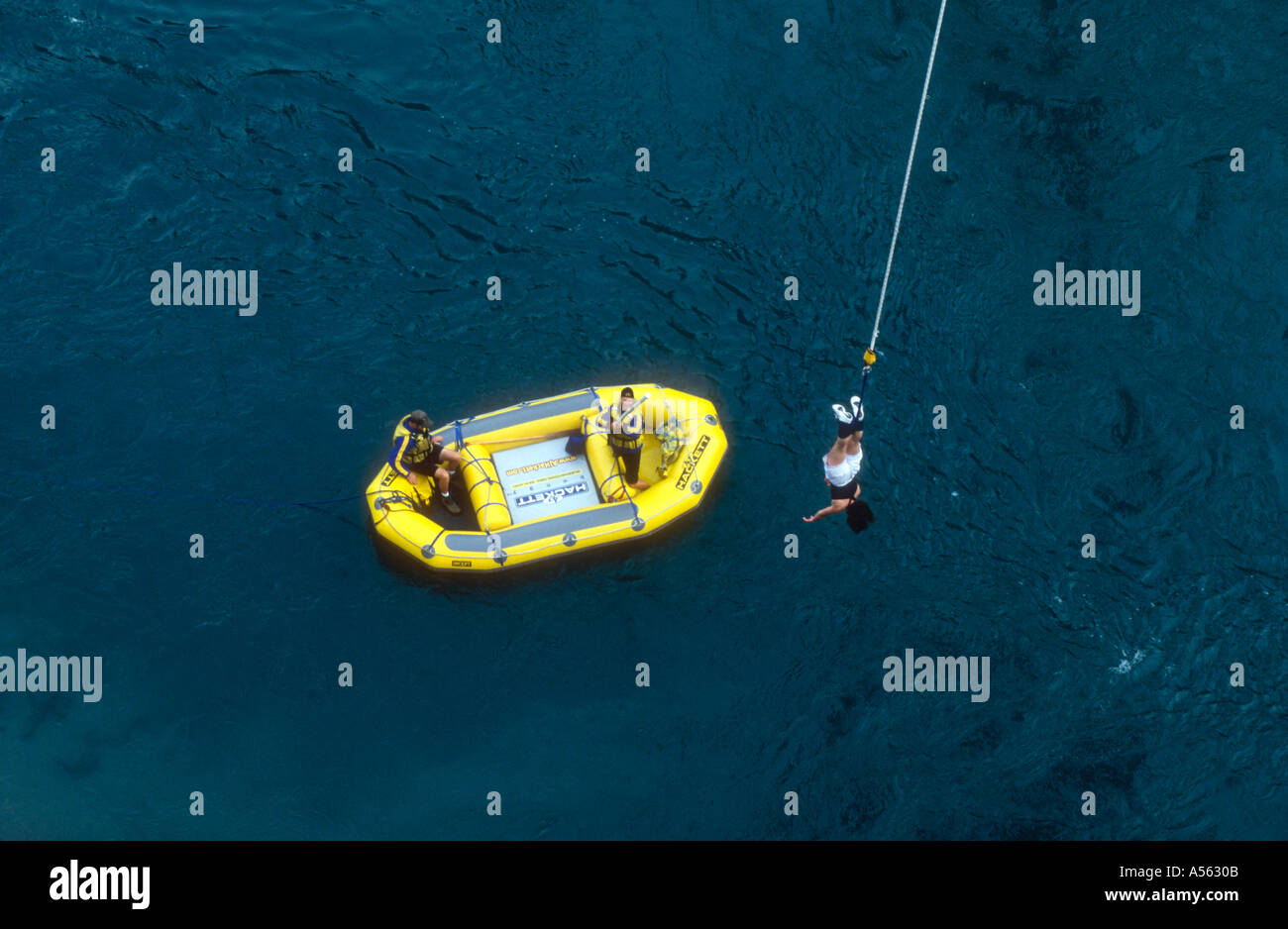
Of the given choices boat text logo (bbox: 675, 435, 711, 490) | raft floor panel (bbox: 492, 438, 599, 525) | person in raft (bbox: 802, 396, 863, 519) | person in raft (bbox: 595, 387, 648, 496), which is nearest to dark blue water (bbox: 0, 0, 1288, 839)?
boat text logo (bbox: 675, 435, 711, 490)

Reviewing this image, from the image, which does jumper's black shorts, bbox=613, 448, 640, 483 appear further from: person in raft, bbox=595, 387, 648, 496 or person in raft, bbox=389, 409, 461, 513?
person in raft, bbox=389, 409, 461, 513

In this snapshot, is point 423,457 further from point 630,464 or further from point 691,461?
point 691,461

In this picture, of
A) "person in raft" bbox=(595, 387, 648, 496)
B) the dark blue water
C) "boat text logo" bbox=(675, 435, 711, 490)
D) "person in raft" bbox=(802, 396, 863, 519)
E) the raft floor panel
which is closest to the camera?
"person in raft" bbox=(802, 396, 863, 519)

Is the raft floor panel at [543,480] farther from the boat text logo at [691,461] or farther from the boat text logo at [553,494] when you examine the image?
the boat text logo at [691,461]

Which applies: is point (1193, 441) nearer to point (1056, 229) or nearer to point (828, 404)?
point (1056, 229)

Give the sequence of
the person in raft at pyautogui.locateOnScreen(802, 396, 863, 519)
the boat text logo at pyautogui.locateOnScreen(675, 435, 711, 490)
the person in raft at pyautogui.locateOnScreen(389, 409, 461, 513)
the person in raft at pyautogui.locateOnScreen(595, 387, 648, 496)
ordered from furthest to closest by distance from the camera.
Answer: the boat text logo at pyautogui.locateOnScreen(675, 435, 711, 490), the person in raft at pyautogui.locateOnScreen(595, 387, 648, 496), the person in raft at pyautogui.locateOnScreen(389, 409, 461, 513), the person in raft at pyautogui.locateOnScreen(802, 396, 863, 519)
